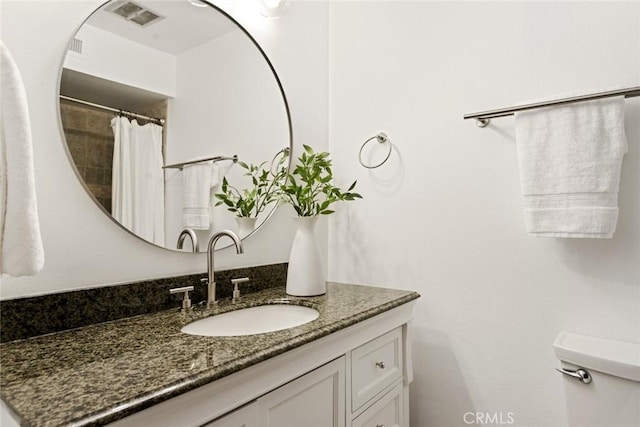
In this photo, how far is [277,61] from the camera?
1604mm

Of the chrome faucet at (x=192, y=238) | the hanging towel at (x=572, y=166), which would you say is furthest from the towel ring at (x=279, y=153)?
the hanging towel at (x=572, y=166)

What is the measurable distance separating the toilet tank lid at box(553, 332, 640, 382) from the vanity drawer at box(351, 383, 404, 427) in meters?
0.53

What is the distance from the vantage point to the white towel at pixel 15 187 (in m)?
0.64

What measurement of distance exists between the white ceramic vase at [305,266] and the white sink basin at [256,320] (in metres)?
0.09

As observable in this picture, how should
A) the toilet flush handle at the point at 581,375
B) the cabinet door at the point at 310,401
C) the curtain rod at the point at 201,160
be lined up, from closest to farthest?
1. the cabinet door at the point at 310,401
2. the toilet flush handle at the point at 581,375
3. the curtain rod at the point at 201,160

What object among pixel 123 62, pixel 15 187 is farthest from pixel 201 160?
pixel 15 187

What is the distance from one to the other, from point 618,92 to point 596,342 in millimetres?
769

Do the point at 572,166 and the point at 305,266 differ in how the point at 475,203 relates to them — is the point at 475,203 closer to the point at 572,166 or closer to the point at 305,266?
the point at 572,166

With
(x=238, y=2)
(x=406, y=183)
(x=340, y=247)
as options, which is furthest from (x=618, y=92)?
(x=238, y=2)

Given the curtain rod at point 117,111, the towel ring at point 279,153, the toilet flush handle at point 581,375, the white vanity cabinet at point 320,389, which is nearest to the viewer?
the white vanity cabinet at point 320,389

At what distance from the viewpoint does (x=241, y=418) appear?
728mm

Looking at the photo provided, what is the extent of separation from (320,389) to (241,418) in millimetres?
265

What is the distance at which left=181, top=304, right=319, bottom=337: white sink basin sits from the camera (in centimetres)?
108

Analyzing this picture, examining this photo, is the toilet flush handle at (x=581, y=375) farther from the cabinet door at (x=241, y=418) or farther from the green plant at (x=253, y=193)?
the green plant at (x=253, y=193)
